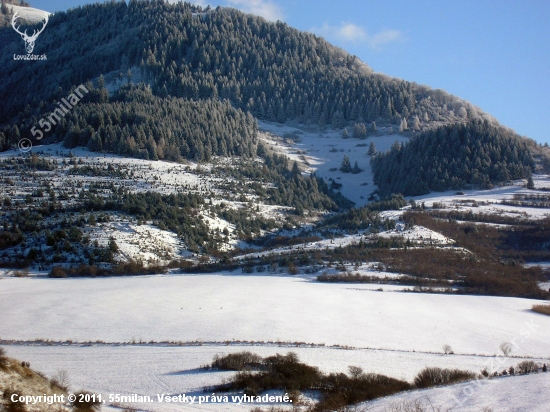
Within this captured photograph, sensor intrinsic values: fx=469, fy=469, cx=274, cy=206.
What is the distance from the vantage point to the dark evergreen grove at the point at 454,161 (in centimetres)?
8856

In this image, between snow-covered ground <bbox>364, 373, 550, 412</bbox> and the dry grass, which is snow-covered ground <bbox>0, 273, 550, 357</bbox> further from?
snow-covered ground <bbox>364, 373, 550, 412</bbox>

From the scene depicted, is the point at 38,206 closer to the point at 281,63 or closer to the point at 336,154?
the point at 336,154

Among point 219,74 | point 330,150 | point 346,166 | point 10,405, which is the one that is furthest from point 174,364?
point 219,74

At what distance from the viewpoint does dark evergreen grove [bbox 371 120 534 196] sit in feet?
291

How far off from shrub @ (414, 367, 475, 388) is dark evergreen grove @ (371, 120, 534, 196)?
73.1 metres

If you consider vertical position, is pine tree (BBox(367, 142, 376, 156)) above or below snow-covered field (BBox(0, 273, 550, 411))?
above

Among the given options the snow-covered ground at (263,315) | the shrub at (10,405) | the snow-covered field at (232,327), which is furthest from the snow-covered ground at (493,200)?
the shrub at (10,405)

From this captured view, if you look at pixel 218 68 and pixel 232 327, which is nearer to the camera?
pixel 232 327

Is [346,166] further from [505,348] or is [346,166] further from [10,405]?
[10,405]

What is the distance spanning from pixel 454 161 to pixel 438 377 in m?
80.1

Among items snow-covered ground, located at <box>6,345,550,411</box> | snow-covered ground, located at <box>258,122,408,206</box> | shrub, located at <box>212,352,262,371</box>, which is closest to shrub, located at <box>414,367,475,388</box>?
snow-covered ground, located at <box>6,345,550,411</box>

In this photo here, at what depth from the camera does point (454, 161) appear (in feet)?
302

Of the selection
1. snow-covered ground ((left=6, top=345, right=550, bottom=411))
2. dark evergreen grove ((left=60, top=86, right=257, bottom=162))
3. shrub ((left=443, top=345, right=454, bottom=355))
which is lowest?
shrub ((left=443, top=345, right=454, bottom=355))

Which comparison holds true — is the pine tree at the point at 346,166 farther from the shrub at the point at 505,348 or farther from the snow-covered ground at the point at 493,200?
the shrub at the point at 505,348
